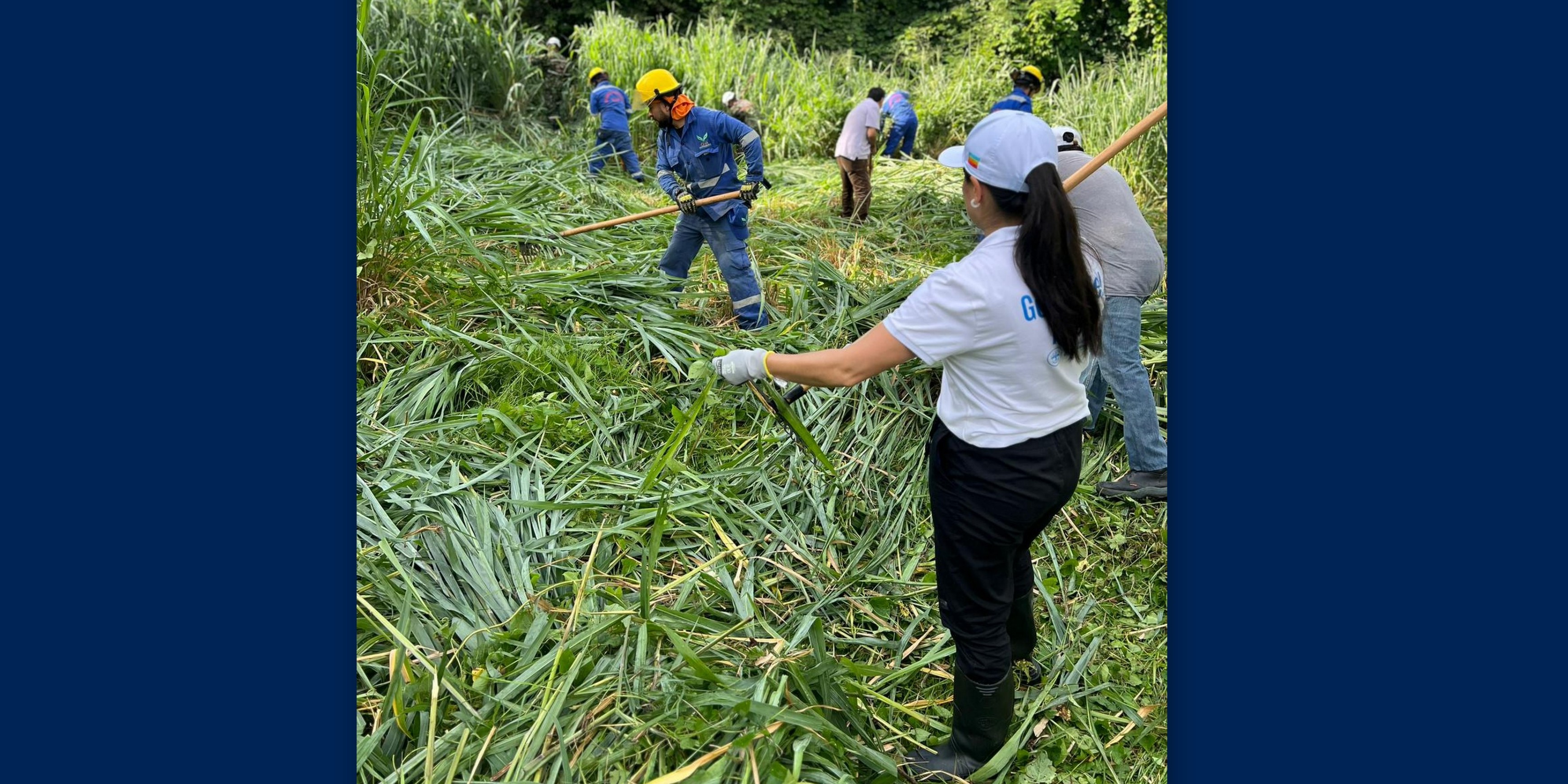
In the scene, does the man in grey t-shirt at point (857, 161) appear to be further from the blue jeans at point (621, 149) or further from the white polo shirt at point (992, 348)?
the white polo shirt at point (992, 348)

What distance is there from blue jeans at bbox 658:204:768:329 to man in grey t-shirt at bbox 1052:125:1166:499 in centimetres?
170

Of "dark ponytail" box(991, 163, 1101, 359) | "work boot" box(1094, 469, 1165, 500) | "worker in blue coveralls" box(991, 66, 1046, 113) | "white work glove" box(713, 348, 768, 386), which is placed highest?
"worker in blue coveralls" box(991, 66, 1046, 113)

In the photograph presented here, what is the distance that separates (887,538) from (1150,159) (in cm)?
581

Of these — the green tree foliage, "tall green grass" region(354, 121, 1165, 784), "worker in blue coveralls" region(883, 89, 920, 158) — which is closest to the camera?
"tall green grass" region(354, 121, 1165, 784)

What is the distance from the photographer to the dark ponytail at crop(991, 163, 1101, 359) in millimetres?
1819

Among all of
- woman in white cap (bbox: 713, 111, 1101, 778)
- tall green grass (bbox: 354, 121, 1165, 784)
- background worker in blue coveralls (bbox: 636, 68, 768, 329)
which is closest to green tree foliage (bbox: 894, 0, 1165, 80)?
background worker in blue coveralls (bbox: 636, 68, 768, 329)

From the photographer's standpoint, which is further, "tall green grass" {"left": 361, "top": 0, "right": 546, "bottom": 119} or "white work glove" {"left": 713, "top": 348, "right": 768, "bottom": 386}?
"tall green grass" {"left": 361, "top": 0, "right": 546, "bottom": 119}

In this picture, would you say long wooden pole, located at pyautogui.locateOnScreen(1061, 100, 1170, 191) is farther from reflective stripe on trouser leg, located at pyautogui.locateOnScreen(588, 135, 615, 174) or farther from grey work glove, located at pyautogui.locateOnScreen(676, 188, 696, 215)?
reflective stripe on trouser leg, located at pyautogui.locateOnScreen(588, 135, 615, 174)

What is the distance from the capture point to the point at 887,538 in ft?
10.3

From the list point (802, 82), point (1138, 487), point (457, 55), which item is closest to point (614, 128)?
point (457, 55)

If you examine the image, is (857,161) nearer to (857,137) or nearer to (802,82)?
(857,137)

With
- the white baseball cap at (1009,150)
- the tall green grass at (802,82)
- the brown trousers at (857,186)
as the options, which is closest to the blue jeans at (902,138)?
the tall green grass at (802,82)

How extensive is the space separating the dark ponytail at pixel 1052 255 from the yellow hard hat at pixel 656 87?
338 cm

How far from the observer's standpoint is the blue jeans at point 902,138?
372 inches
